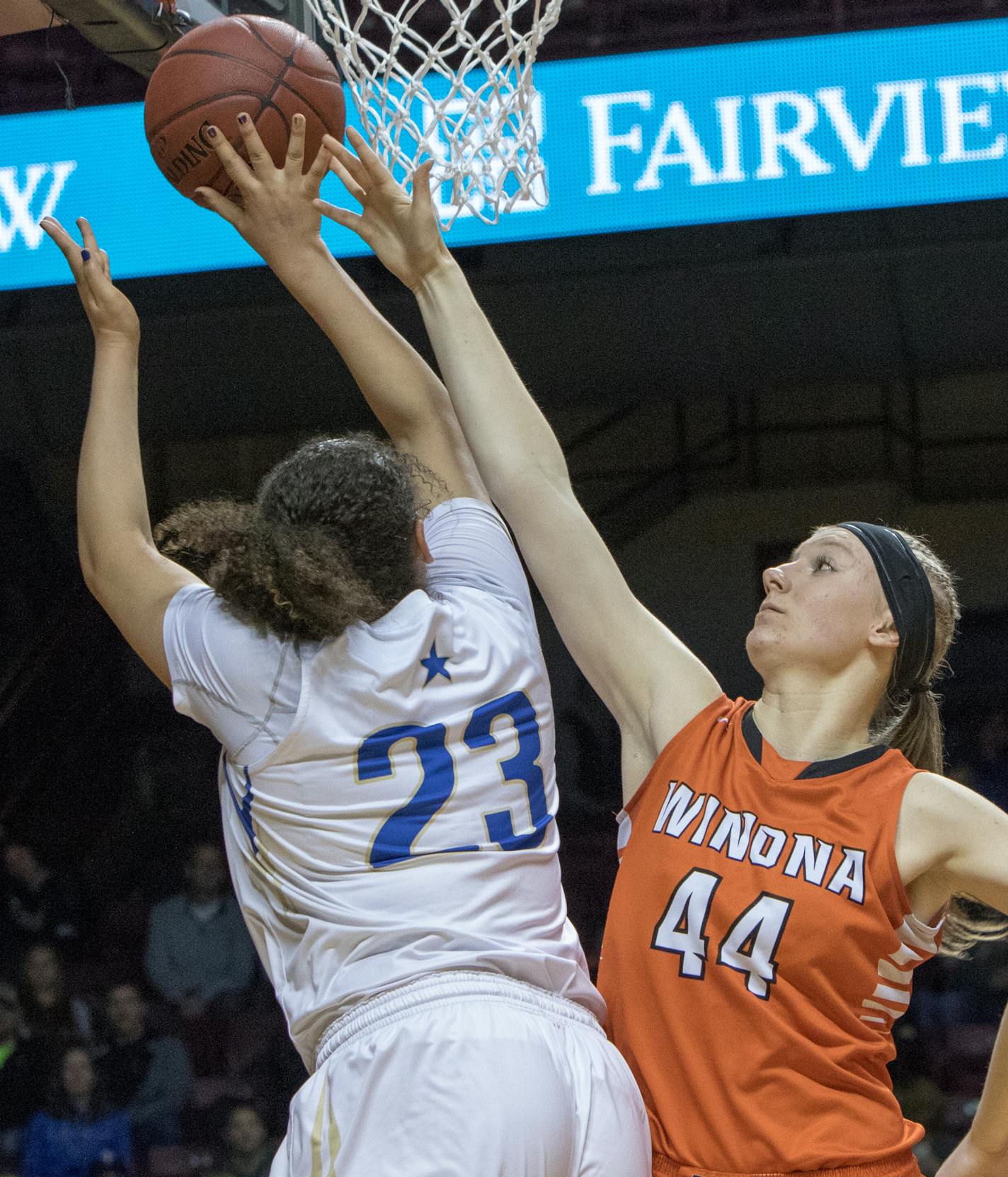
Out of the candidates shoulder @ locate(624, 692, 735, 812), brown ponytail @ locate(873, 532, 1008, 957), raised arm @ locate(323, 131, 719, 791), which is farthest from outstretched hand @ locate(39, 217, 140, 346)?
brown ponytail @ locate(873, 532, 1008, 957)

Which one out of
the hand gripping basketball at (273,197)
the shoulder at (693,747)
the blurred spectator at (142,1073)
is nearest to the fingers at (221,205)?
Result: the hand gripping basketball at (273,197)

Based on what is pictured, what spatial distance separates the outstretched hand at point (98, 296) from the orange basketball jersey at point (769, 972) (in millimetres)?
1093

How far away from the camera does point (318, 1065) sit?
1.68 meters

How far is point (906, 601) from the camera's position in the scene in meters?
2.13

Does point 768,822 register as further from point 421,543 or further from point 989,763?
point 989,763

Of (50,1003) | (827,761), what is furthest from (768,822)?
(50,1003)

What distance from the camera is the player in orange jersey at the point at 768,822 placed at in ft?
5.90

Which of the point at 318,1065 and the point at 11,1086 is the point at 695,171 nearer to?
the point at 318,1065

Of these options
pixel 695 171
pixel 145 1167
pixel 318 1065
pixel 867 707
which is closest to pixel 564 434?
pixel 695 171

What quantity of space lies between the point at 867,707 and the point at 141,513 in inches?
44.0

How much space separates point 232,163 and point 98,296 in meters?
0.30

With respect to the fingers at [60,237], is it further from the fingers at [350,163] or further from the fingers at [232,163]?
the fingers at [350,163]

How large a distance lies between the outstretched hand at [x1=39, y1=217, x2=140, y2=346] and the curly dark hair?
449 millimetres

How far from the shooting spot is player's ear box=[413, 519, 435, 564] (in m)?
1.83
